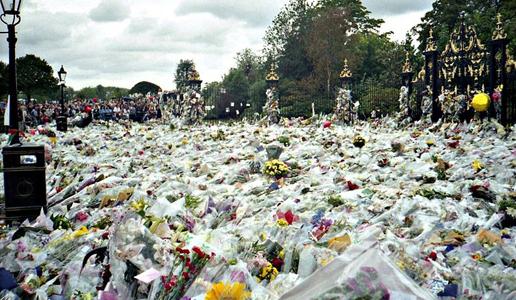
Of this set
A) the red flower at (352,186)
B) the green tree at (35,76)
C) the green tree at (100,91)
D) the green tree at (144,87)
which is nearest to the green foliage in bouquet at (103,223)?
the red flower at (352,186)

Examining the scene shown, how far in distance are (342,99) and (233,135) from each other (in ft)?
30.6

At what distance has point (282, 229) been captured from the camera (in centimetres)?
438

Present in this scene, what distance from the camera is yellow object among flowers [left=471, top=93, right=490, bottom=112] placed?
1411 cm

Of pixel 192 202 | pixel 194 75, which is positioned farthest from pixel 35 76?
pixel 192 202

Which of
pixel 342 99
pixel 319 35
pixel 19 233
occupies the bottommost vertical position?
pixel 19 233

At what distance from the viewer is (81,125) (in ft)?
81.8

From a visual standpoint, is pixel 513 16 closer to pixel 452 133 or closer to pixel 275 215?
pixel 452 133

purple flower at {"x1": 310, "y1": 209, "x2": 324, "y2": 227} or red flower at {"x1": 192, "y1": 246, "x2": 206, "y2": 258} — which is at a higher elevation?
red flower at {"x1": 192, "y1": 246, "x2": 206, "y2": 258}

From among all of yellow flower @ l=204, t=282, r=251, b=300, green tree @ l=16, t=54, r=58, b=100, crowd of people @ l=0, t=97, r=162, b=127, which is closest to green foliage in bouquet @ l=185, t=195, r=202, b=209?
yellow flower @ l=204, t=282, r=251, b=300

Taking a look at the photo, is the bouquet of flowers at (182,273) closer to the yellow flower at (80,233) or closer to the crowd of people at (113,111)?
the yellow flower at (80,233)

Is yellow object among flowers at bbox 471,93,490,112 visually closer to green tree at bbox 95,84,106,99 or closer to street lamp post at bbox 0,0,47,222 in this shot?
street lamp post at bbox 0,0,47,222

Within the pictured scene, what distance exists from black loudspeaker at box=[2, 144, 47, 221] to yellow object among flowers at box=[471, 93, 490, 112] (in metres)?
11.3

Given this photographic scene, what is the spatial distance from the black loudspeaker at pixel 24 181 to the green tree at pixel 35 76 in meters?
59.4

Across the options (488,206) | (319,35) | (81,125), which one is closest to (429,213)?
(488,206)
